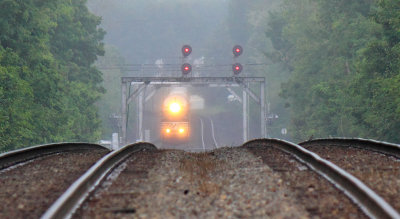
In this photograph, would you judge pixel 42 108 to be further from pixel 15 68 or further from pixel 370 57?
pixel 370 57

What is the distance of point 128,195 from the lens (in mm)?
7609

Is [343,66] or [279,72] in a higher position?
[279,72]

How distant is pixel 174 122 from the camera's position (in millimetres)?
45156

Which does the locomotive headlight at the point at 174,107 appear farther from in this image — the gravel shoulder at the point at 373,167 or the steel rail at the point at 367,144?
the gravel shoulder at the point at 373,167

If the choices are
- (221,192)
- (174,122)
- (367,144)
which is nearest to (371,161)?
(367,144)

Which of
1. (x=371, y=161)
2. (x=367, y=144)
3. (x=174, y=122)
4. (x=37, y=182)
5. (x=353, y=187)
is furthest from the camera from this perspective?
(x=174, y=122)

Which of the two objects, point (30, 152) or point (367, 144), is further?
point (367, 144)

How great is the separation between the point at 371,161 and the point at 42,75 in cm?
2642

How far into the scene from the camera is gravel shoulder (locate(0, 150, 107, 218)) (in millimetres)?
7113

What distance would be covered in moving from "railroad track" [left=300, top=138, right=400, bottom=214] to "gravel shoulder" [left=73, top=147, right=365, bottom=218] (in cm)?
67

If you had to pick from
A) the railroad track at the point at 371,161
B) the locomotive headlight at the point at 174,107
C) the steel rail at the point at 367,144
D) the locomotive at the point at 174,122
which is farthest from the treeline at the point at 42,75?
the railroad track at the point at 371,161

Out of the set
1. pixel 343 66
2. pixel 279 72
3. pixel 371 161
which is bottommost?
pixel 371 161

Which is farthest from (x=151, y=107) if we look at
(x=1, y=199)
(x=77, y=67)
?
(x=1, y=199)

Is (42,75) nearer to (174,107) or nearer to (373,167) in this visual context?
(174,107)
